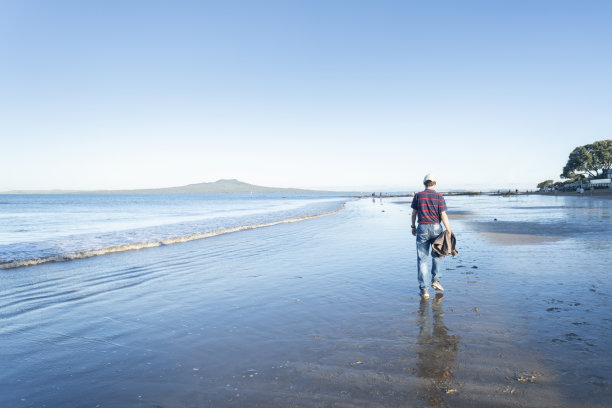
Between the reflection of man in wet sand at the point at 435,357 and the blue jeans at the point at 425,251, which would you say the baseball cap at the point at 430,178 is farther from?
the reflection of man in wet sand at the point at 435,357

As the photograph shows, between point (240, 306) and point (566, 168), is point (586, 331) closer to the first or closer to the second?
point (240, 306)

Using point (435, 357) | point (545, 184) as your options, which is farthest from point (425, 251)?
point (545, 184)

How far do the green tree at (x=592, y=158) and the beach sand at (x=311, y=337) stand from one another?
363 ft

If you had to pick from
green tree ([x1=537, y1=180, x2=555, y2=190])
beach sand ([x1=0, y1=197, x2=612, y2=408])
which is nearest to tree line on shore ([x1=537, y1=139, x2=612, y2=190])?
green tree ([x1=537, y1=180, x2=555, y2=190])

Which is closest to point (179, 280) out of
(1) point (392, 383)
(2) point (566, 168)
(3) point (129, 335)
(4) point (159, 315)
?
(4) point (159, 315)

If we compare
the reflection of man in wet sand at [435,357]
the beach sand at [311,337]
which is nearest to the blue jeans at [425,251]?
the beach sand at [311,337]

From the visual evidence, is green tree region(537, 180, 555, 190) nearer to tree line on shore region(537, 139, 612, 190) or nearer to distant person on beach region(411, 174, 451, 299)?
tree line on shore region(537, 139, 612, 190)

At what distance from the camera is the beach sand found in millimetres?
3545

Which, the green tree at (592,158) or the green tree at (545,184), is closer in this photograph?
the green tree at (592,158)

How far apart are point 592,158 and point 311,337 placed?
396 feet

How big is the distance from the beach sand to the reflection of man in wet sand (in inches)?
0.8

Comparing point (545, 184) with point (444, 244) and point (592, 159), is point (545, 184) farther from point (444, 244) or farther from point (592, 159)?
point (444, 244)

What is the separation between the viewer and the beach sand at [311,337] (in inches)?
140

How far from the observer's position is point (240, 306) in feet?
21.9
